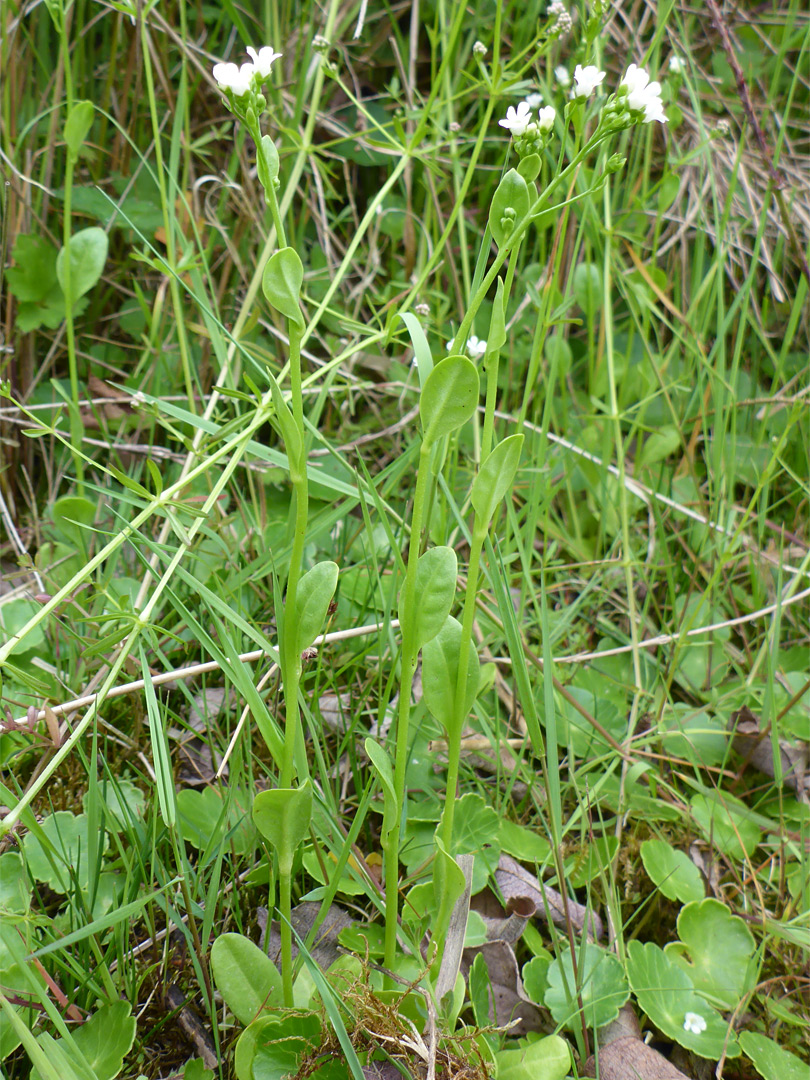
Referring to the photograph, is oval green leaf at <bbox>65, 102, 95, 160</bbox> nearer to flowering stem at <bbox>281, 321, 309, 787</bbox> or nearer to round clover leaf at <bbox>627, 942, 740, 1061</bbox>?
flowering stem at <bbox>281, 321, 309, 787</bbox>

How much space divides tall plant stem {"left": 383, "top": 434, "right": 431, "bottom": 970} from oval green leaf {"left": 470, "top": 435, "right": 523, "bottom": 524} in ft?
0.17

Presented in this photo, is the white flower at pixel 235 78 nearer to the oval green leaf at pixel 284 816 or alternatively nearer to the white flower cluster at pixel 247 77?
the white flower cluster at pixel 247 77

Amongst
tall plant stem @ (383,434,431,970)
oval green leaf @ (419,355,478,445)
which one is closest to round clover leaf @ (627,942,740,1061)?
tall plant stem @ (383,434,431,970)

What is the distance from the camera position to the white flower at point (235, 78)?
2.19 ft

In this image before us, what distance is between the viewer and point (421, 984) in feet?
2.70

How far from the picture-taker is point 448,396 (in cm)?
73

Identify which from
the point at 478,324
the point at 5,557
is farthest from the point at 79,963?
the point at 478,324

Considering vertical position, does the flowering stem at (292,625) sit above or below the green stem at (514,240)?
below

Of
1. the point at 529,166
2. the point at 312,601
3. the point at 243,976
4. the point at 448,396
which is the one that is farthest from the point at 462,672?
the point at 529,166

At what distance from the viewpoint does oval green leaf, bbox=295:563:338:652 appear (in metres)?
0.76

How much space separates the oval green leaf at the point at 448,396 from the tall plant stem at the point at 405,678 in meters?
0.02

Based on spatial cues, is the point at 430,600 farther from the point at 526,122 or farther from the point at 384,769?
the point at 526,122

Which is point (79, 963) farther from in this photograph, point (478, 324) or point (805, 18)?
point (805, 18)

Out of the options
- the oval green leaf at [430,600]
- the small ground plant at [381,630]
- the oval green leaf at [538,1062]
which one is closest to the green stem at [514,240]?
the small ground plant at [381,630]
